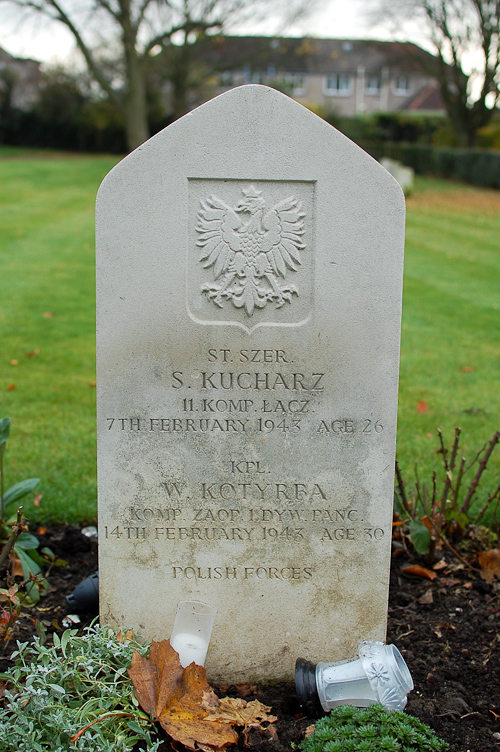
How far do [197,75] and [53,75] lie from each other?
33.2 feet

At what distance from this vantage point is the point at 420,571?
3564 mm

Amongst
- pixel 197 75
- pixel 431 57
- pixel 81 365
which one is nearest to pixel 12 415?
pixel 81 365

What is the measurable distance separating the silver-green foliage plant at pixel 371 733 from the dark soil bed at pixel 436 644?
179 mm

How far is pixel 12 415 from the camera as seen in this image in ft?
17.8

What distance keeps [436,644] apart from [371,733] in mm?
872

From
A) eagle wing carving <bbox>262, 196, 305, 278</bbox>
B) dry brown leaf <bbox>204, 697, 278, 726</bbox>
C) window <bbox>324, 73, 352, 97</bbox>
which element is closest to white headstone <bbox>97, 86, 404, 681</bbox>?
eagle wing carving <bbox>262, 196, 305, 278</bbox>

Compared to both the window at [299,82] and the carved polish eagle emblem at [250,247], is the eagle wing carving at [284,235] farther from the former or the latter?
the window at [299,82]

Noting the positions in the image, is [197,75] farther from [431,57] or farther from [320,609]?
[320,609]

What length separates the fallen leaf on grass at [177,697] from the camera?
7.93ft

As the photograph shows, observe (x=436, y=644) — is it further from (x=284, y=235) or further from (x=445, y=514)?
(x=284, y=235)

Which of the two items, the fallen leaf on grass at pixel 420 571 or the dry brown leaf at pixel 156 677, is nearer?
the dry brown leaf at pixel 156 677

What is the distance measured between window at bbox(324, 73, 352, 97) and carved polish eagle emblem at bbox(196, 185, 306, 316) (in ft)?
201

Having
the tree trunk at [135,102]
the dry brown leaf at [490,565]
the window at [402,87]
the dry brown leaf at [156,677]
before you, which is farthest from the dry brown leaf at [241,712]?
the window at [402,87]

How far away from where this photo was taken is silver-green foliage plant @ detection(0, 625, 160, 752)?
2289 millimetres
